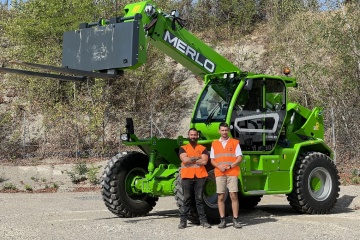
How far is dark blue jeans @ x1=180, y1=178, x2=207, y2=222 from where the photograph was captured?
9.70m

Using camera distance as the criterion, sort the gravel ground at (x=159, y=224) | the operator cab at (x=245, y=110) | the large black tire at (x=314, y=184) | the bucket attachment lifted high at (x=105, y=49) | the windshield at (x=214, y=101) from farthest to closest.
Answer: the large black tire at (x=314, y=184) → the windshield at (x=214, y=101) → the operator cab at (x=245, y=110) → the bucket attachment lifted high at (x=105, y=49) → the gravel ground at (x=159, y=224)

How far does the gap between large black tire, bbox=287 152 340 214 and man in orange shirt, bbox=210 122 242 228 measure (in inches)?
83.0

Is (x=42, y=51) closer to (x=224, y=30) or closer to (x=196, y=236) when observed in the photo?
(x=224, y=30)

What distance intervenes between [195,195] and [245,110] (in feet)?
7.26

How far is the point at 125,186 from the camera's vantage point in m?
11.2

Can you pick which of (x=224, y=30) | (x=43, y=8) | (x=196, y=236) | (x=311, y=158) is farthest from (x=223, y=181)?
(x=224, y=30)

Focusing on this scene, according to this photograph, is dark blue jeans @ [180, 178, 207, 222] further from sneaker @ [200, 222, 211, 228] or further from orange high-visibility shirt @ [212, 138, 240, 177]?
orange high-visibility shirt @ [212, 138, 240, 177]

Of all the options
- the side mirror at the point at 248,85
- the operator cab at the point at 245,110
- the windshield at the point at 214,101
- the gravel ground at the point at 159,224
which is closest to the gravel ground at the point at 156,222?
the gravel ground at the point at 159,224

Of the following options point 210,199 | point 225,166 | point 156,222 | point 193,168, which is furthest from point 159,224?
point 225,166

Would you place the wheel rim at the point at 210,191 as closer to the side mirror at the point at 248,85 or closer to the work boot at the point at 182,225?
the work boot at the point at 182,225

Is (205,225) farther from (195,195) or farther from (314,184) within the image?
(314,184)

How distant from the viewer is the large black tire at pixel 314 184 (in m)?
11.4

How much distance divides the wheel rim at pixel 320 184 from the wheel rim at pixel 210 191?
240 centimetres

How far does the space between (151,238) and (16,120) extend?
21.5m
